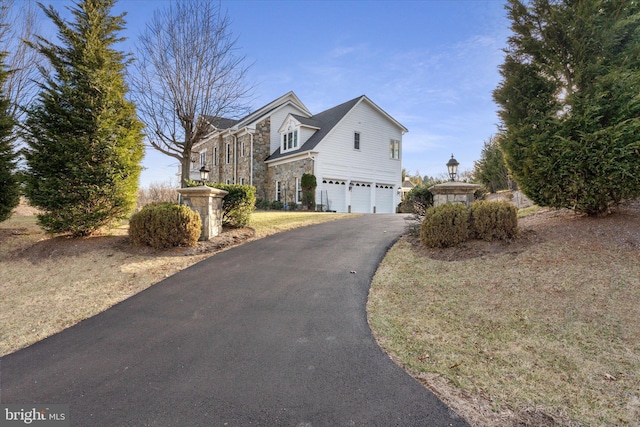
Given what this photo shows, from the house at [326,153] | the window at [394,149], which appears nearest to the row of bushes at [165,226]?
the house at [326,153]

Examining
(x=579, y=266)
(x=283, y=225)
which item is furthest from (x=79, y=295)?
(x=579, y=266)

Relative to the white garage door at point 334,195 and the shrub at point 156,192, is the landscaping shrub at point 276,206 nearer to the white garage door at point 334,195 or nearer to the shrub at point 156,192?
the white garage door at point 334,195

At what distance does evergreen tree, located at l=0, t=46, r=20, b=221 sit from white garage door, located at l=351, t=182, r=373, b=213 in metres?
15.6

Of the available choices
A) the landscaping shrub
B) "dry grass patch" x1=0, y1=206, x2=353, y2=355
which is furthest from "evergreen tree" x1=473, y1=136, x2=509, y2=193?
"dry grass patch" x1=0, y1=206, x2=353, y2=355

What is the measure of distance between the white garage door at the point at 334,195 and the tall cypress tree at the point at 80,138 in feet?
37.4

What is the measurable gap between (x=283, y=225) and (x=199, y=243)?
327cm

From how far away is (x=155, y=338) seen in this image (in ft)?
12.9

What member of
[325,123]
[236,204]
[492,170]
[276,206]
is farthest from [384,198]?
[236,204]

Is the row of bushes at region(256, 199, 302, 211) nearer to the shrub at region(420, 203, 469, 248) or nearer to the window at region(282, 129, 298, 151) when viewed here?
the window at region(282, 129, 298, 151)

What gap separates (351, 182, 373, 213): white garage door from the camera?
2006 centimetres

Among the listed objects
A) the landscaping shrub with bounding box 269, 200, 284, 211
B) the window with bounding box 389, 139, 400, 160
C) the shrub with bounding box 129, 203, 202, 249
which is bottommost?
the shrub with bounding box 129, 203, 202, 249

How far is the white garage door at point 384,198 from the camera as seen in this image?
69.6 feet

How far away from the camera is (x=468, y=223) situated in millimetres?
6828

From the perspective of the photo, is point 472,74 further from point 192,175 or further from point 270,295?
point 192,175
